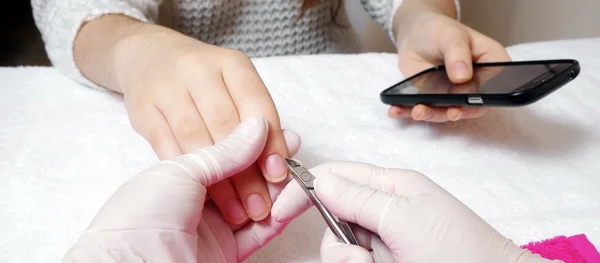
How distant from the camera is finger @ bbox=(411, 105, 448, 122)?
50 centimetres

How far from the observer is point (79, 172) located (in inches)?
16.9

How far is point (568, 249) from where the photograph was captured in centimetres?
37

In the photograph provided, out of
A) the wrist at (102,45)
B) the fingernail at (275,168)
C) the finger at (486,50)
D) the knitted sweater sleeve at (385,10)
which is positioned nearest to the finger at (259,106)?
the fingernail at (275,168)

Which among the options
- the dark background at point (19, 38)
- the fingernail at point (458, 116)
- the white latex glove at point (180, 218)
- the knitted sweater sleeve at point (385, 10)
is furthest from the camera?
the dark background at point (19, 38)

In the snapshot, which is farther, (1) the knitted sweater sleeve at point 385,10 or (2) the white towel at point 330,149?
(1) the knitted sweater sleeve at point 385,10

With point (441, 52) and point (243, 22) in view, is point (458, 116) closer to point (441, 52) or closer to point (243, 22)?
point (441, 52)

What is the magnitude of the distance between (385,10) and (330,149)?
418 millimetres

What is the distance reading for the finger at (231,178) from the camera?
369 millimetres

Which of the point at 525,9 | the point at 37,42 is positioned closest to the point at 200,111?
the point at 525,9

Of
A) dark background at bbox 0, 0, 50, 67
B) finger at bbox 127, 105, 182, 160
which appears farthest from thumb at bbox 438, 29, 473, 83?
dark background at bbox 0, 0, 50, 67

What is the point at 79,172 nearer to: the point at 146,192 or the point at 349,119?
the point at 146,192

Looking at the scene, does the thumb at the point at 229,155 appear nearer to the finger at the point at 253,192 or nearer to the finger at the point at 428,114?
the finger at the point at 253,192

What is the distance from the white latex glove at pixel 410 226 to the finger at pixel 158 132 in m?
0.12

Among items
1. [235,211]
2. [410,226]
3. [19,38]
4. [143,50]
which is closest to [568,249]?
[410,226]
